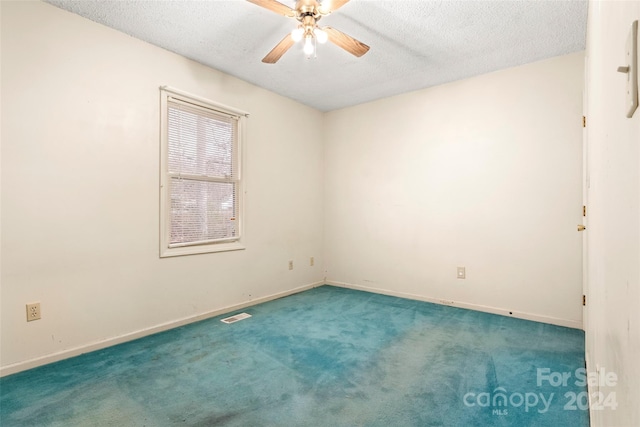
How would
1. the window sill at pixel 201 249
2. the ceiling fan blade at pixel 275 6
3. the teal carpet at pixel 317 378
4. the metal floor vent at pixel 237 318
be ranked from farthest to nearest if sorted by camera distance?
the metal floor vent at pixel 237 318
the window sill at pixel 201 249
the ceiling fan blade at pixel 275 6
the teal carpet at pixel 317 378

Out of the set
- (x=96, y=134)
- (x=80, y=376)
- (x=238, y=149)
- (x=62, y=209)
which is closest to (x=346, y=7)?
(x=238, y=149)

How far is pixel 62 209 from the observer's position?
2.36 meters

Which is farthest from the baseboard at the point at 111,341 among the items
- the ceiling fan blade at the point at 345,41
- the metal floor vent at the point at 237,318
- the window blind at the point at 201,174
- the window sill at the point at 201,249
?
the ceiling fan blade at the point at 345,41

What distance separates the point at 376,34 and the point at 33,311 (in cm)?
332

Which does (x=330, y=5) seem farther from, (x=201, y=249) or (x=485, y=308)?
(x=485, y=308)

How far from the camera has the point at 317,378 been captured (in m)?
2.07

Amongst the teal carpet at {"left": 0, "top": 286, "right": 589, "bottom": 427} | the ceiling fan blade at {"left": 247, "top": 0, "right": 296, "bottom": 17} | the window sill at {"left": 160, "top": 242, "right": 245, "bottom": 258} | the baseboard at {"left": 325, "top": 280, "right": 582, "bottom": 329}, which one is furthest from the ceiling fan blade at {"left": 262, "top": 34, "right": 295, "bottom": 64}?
the baseboard at {"left": 325, "top": 280, "right": 582, "bottom": 329}

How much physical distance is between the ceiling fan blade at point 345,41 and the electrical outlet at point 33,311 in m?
2.76

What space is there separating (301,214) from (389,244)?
4.09 feet

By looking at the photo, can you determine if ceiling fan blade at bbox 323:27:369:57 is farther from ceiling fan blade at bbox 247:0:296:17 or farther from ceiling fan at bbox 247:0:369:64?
ceiling fan blade at bbox 247:0:296:17

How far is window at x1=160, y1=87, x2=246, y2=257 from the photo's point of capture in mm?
2986

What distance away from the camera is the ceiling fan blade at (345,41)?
2209 millimetres

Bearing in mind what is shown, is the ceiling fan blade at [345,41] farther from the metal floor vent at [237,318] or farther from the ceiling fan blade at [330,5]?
the metal floor vent at [237,318]

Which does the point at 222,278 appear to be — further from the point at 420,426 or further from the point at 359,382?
the point at 420,426
